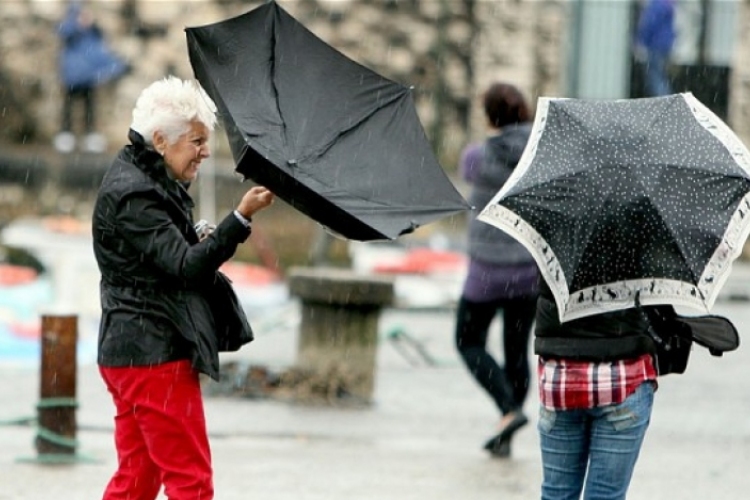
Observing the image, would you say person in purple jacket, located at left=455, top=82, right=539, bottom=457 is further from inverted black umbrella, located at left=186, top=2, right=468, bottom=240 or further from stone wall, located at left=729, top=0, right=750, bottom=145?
stone wall, located at left=729, top=0, right=750, bottom=145

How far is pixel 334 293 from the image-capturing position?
36.6ft

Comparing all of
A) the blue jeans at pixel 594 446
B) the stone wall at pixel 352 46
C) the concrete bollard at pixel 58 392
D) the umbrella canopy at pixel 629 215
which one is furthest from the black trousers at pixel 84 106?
the umbrella canopy at pixel 629 215

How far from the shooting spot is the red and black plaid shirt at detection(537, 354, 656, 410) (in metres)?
5.80

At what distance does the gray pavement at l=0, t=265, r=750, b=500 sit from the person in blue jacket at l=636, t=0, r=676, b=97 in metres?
8.35

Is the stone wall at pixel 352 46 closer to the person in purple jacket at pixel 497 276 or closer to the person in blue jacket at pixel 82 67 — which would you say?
the person in blue jacket at pixel 82 67

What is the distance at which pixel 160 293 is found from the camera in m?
6.03

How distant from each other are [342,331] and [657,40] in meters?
11.4

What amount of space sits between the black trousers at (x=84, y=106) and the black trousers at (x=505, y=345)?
16.2m

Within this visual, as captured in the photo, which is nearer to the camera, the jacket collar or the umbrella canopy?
the umbrella canopy

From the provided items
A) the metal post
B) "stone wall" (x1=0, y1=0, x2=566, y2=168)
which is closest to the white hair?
the metal post

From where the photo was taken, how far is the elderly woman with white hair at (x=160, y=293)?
19.7ft

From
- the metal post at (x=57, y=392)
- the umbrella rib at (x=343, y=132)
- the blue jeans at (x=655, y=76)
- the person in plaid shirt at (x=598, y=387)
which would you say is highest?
the blue jeans at (x=655, y=76)

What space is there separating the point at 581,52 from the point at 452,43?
817 cm

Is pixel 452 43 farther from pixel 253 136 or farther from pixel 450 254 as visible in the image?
pixel 253 136
